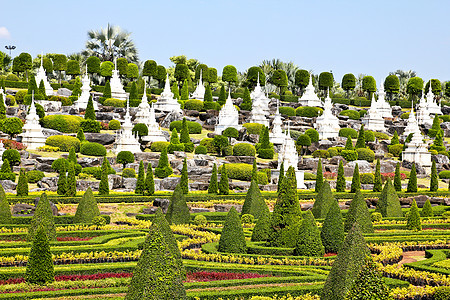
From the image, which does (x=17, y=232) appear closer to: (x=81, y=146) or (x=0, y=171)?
(x=0, y=171)

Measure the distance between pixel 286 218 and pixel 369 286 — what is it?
1285cm

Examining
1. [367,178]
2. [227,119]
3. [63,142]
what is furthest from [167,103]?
[367,178]

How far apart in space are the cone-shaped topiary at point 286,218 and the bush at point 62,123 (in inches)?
1664

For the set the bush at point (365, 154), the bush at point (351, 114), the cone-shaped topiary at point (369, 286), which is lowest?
the bush at point (365, 154)

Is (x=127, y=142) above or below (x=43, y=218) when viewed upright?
below

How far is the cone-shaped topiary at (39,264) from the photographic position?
17.6m

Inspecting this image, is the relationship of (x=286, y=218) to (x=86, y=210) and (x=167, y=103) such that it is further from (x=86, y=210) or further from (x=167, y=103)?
(x=167, y=103)

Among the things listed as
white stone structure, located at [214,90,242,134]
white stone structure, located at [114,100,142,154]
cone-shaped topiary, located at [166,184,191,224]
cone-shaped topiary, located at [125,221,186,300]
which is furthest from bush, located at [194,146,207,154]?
cone-shaped topiary, located at [125,221,186,300]

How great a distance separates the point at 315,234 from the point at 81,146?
1439 inches

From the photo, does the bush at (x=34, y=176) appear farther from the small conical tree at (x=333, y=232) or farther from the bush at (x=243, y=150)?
the small conical tree at (x=333, y=232)

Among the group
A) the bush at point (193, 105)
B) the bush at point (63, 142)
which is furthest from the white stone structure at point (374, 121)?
the bush at point (63, 142)

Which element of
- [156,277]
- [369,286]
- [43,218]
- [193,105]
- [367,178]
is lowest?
[367,178]

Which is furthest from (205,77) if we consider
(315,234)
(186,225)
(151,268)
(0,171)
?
(151,268)

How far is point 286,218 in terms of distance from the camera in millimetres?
23672
